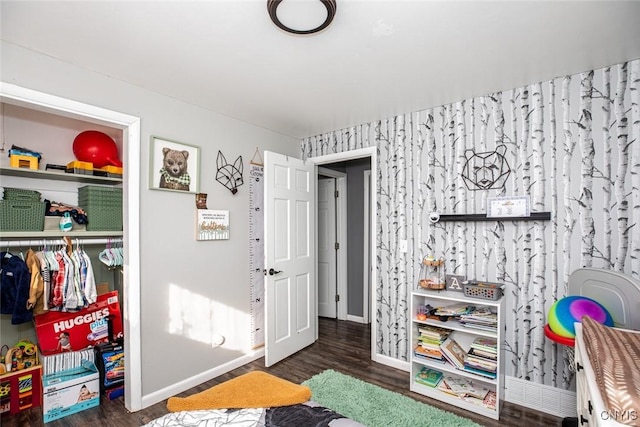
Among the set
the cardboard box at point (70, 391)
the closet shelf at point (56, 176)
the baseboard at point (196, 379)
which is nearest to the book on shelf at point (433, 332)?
the baseboard at point (196, 379)

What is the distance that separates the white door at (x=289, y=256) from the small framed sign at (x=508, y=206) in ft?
6.10

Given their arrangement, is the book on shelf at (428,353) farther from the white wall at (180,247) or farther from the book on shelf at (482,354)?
the white wall at (180,247)

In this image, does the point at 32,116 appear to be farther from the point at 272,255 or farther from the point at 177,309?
the point at 272,255

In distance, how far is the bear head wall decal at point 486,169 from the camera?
252 centimetres

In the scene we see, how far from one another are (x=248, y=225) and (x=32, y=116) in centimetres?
202

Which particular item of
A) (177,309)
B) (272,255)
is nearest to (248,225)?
(272,255)

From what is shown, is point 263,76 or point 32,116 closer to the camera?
point 263,76

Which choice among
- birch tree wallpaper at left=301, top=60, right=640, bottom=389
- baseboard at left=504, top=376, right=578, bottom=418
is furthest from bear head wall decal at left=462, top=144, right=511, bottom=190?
baseboard at left=504, top=376, right=578, bottom=418

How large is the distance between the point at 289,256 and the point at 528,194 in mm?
2212

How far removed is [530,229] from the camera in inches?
94.4

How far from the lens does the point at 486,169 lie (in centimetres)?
260

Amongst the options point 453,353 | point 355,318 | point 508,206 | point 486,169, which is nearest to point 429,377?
point 453,353

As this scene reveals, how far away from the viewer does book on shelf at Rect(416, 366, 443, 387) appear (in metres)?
2.61

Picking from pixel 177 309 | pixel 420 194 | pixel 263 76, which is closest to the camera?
pixel 263 76
